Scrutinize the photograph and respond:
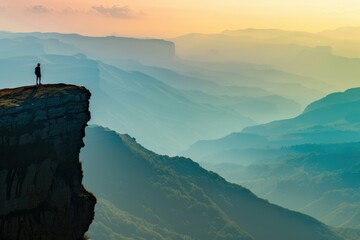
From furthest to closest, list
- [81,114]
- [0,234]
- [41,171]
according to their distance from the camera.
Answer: [81,114]
[41,171]
[0,234]

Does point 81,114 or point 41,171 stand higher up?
point 81,114

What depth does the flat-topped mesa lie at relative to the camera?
54688 mm

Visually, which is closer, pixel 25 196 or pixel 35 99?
pixel 25 196

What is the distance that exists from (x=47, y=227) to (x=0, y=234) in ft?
17.1

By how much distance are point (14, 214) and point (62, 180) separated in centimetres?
687

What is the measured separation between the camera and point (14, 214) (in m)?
54.8

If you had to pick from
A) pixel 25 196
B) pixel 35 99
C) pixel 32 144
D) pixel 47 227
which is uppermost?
pixel 35 99

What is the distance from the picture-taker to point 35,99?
5938 centimetres

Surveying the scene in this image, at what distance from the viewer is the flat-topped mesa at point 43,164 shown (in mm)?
54688

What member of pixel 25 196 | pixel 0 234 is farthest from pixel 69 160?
pixel 0 234

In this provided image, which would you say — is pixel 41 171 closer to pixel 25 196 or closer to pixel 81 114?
pixel 25 196

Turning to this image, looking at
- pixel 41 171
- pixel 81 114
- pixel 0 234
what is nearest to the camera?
pixel 0 234

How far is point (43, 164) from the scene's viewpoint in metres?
57.6

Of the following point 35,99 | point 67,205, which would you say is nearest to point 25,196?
point 67,205
